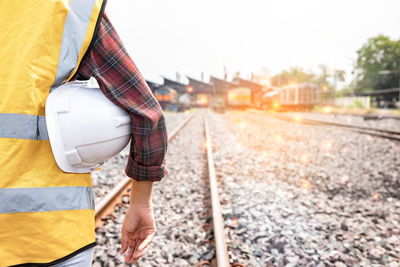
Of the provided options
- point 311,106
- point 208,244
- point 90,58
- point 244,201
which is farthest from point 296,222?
point 311,106

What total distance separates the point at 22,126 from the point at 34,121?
3cm

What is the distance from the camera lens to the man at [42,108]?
66 cm

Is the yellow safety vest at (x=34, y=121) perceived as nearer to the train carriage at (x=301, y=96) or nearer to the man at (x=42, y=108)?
the man at (x=42, y=108)

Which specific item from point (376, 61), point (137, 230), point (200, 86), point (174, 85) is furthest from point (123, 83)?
point (376, 61)

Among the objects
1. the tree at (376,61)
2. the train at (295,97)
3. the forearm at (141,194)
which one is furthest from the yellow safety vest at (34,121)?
the tree at (376,61)

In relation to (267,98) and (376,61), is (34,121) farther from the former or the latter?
(376,61)

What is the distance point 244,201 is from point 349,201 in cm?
158

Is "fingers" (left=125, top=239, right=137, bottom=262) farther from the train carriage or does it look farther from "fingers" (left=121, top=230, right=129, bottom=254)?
the train carriage

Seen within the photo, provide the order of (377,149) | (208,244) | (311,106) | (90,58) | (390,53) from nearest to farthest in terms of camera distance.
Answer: (90,58), (208,244), (377,149), (311,106), (390,53)

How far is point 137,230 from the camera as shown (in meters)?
1.06

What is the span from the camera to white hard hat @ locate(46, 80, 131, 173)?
0.71 meters

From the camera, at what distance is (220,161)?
568cm

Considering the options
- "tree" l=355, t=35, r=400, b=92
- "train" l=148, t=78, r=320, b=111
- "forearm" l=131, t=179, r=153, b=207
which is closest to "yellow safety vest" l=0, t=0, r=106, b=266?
"forearm" l=131, t=179, r=153, b=207

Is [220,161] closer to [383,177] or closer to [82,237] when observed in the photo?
[383,177]
